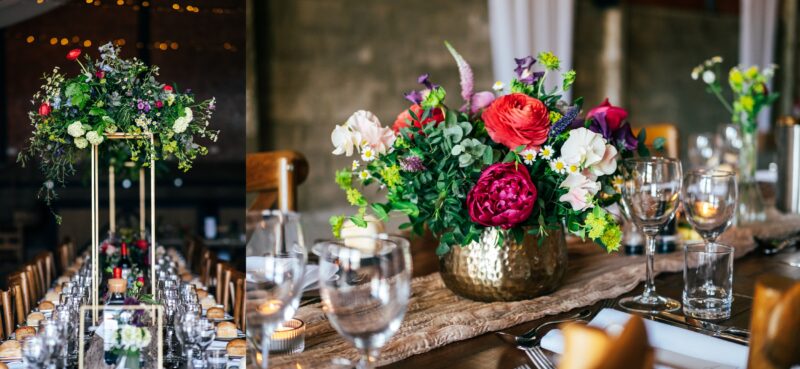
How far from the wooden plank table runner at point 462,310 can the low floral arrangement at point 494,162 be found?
0.10m

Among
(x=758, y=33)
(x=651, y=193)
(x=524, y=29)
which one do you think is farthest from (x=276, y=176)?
(x=758, y=33)

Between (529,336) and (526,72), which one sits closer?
(529,336)

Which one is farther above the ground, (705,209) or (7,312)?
(705,209)

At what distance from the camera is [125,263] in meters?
1.08

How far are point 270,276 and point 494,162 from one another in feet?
1.43

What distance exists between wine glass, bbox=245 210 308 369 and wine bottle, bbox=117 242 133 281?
0.72ft

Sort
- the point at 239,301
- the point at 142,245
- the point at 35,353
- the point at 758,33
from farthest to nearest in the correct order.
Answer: the point at 758,33, the point at 142,245, the point at 239,301, the point at 35,353

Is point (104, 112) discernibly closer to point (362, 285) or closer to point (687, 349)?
point (362, 285)

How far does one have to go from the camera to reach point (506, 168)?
986 millimetres

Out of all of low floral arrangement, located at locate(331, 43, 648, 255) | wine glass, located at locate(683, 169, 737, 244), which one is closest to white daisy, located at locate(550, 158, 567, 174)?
low floral arrangement, located at locate(331, 43, 648, 255)

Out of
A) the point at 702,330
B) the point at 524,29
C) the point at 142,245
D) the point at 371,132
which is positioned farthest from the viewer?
the point at 524,29

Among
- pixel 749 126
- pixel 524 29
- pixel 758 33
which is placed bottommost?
pixel 749 126

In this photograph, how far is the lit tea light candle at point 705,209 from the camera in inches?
46.6

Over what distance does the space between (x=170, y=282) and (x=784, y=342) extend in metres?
0.65
